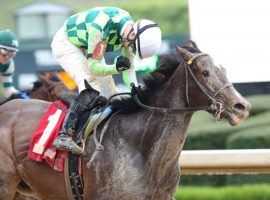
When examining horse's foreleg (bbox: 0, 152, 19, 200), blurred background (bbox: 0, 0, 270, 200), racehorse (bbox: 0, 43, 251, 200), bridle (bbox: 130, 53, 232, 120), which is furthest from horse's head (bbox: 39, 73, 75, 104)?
bridle (bbox: 130, 53, 232, 120)

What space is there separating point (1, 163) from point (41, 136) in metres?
0.42

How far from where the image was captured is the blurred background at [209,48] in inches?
321

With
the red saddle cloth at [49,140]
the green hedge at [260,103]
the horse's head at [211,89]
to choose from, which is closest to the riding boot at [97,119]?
the red saddle cloth at [49,140]

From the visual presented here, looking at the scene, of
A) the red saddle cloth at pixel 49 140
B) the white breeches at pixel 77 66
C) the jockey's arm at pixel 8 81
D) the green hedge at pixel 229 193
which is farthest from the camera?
the green hedge at pixel 229 193

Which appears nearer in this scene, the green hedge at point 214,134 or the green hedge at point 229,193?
the green hedge at point 229,193

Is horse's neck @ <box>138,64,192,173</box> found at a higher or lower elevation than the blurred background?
higher

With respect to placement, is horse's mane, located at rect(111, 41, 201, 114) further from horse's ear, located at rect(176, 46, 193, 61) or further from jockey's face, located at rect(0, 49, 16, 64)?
jockey's face, located at rect(0, 49, 16, 64)

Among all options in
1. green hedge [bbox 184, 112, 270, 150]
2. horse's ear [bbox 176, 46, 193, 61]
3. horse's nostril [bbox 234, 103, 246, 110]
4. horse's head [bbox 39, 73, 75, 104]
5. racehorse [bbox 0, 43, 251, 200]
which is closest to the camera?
horse's nostril [bbox 234, 103, 246, 110]

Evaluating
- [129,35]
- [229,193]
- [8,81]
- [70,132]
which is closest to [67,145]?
[70,132]

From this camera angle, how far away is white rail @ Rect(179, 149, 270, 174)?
7566 mm

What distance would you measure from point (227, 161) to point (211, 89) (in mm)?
2193

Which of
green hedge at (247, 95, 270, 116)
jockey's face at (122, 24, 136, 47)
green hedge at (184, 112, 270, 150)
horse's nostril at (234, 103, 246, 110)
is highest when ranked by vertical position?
jockey's face at (122, 24, 136, 47)

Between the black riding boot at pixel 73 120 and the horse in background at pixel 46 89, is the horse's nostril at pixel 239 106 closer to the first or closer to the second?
the black riding boot at pixel 73 120

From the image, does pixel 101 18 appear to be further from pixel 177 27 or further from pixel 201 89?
pixel 177 27
